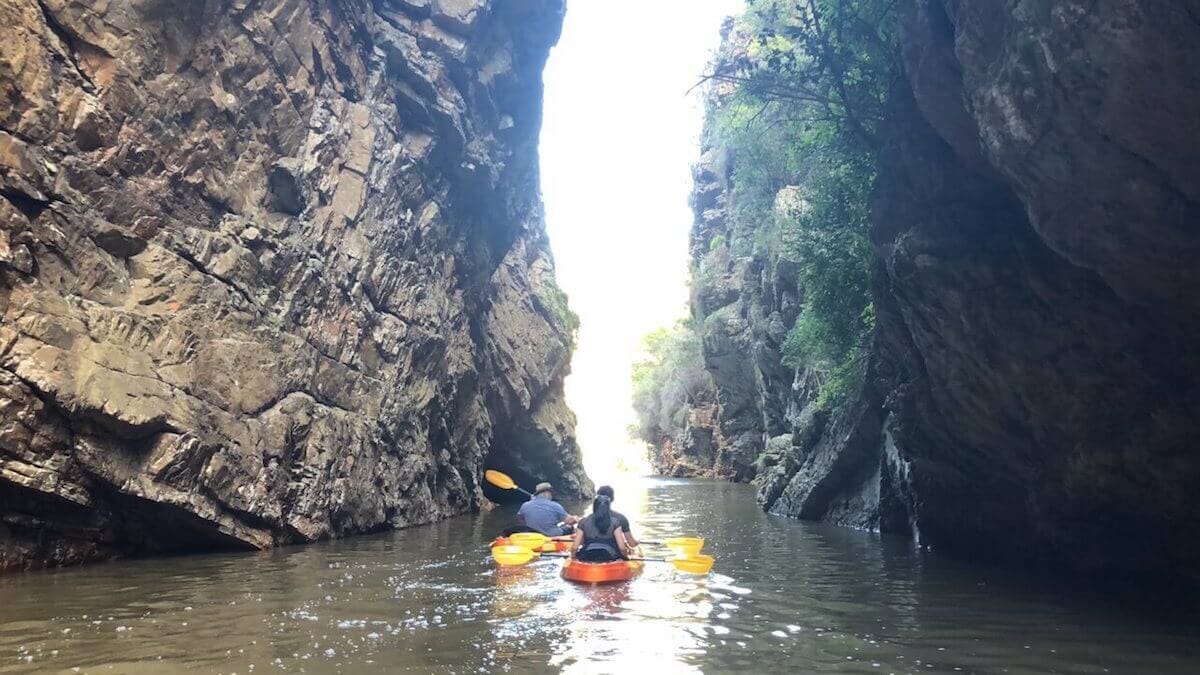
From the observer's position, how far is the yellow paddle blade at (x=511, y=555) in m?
10.9

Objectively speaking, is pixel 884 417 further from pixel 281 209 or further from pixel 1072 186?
pixel 281 209

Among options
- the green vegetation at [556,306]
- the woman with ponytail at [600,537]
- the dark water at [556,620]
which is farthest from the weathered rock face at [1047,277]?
the green vegetation at [556,306]

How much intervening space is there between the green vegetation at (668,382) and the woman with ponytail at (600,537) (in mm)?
34102

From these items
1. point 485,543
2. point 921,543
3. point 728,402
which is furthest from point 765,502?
point 728,402

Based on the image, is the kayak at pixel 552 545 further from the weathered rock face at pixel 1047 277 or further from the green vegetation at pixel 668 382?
the green vegetation at pixel 668 382

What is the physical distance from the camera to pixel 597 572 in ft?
31.6

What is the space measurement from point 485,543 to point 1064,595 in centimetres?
914

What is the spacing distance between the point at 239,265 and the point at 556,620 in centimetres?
Answer: 879

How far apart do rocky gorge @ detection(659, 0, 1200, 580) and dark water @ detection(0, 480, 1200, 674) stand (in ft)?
4.88

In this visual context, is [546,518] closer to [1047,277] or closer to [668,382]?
[1047,277]

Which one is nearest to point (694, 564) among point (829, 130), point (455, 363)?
point (829, 130)

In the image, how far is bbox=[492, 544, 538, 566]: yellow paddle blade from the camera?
429 inches

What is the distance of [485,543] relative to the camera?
14438 millimetres

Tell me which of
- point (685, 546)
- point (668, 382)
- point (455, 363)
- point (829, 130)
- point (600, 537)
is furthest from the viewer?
point (668, 382)
